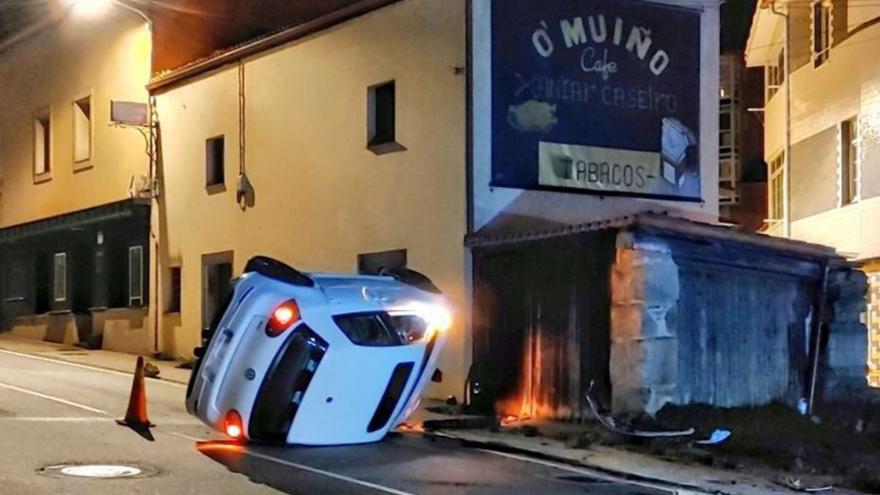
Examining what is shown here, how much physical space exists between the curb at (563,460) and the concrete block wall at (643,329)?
1.83m

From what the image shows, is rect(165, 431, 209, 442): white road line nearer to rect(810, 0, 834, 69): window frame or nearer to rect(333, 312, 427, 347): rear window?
rect(333, 312, 427, 347): rear window

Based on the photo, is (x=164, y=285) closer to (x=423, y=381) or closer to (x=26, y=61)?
(x=26, y=61)

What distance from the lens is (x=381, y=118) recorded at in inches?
808

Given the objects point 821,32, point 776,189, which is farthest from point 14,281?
point 821,32

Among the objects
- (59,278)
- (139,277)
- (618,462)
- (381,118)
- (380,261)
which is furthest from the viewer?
(59,278)

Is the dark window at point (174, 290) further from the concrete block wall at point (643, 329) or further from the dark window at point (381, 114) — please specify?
the concrete block wall at point (643, 329)

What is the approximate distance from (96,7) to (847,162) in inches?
725

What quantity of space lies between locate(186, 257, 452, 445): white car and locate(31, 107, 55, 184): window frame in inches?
875

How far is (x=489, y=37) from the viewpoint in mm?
18516

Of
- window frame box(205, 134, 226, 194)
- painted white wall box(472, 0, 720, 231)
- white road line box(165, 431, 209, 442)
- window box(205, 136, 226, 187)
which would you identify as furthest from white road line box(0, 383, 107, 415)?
window box(205, 136, 226, 187)

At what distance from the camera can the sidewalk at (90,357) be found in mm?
22656

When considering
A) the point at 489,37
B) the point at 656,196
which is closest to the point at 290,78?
the point at 489,37

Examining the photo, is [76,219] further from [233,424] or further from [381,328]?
[381,328]

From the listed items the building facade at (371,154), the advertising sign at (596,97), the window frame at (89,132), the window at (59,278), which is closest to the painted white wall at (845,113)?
the building facade at (371,154)
